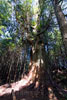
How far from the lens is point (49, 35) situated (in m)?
11.6

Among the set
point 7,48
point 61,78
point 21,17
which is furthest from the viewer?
point 7,48

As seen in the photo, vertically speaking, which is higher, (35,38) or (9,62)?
(35,38)

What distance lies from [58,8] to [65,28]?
36.2 inches

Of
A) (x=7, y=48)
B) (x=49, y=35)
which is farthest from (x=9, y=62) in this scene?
(x=49, y=35)

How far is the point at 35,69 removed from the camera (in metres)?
6.82

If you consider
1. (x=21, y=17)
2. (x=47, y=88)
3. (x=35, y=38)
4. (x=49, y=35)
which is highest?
(x=21, y=17)

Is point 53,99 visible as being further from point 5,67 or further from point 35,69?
point 5,67

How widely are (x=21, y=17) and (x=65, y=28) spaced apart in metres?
7.28

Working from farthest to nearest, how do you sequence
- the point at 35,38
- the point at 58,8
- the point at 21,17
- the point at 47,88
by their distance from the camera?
1. the point at 21,17
2. the point at 35,38
3. the point at 47,88
4. the point at 58,8

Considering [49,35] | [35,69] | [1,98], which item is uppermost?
[49,35]

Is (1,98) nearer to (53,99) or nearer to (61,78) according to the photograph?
(53,99)

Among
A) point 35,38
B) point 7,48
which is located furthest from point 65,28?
point 7,48

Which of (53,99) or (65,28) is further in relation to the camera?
(53,99)

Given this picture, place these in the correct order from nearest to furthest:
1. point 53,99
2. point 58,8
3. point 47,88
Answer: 1. point 58,8
2. point 53,99
3. point 47,88
